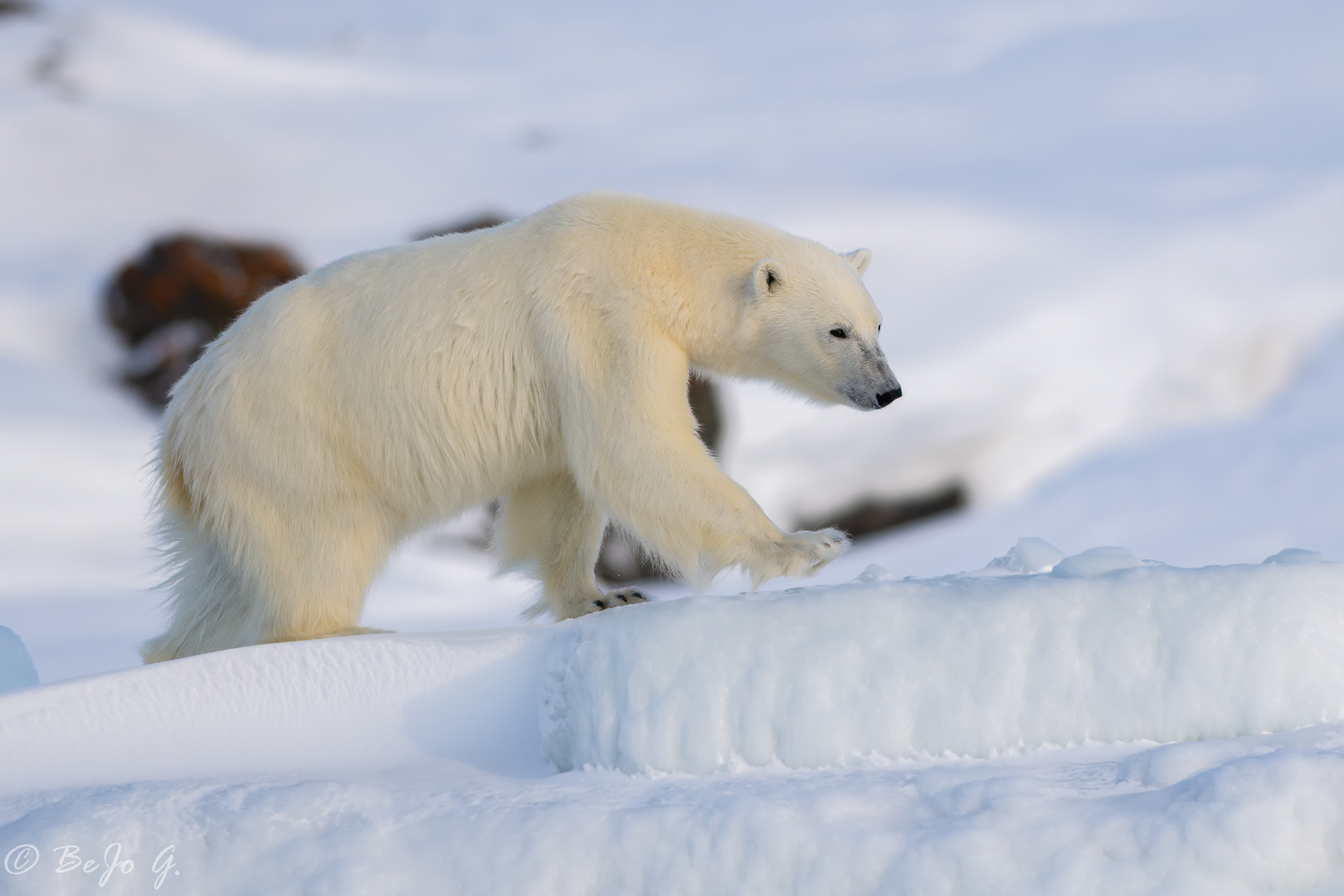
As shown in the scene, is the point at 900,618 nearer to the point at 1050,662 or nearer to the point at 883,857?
the point at 1050,662

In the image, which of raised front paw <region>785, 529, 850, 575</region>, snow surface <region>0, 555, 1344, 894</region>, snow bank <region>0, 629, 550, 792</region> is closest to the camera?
snow surface <region>0, 555, 1344, 894</region>

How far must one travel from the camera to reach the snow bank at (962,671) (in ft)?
7.89

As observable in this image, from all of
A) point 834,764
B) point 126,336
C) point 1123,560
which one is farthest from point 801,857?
point 126,336

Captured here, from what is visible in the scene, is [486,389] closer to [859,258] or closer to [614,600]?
[614,600]

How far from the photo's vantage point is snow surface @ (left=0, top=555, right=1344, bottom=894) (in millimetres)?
1990

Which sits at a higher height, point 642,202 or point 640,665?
point 642,202

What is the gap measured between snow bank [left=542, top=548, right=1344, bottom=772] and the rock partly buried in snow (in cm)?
180

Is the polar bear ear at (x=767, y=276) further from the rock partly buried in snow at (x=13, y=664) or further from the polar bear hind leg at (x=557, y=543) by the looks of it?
the rock partly buried in snow at (x=13, y=664)

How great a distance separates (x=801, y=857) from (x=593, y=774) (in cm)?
59

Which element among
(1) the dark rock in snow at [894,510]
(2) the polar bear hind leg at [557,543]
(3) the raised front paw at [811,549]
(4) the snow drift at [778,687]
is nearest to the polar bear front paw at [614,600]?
(2) the polar bear hind leg at [557,543]

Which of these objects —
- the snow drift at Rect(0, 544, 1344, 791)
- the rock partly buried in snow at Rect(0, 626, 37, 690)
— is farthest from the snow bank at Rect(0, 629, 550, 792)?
the rock partly buried in snow at Rect(0, 626, 37, 690)

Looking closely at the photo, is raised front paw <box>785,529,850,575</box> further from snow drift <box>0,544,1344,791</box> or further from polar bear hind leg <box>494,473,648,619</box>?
polar bear hind leg <box>494,473,648,619</box>

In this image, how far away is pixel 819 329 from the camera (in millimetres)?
3436

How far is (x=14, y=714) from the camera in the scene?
270cm
